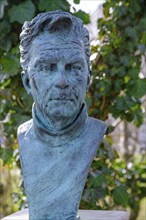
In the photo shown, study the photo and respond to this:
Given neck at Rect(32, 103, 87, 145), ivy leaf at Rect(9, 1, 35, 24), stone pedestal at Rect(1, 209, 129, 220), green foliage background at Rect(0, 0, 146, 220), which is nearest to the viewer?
neck at Rect(32, 103, 87, 145)

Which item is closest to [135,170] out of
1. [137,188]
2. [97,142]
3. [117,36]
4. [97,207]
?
[137,188]

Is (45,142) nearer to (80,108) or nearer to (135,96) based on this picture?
(80,108)

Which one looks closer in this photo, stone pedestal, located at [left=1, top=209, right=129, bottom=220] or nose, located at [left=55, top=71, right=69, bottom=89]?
nose, located at [left=55, top=71, right=69, bottom=89]

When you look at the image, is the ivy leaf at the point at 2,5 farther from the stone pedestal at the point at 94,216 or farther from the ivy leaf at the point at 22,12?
the stone pedestal at the point at 94,216

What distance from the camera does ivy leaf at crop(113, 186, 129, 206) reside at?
333 cm

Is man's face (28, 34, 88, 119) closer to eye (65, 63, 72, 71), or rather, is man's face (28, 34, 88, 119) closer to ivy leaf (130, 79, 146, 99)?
eye (65, 63, 72, 71)

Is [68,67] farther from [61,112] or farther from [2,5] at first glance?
[2,5]

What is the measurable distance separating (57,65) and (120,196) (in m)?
1.66

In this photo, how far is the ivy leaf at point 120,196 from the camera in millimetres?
3334

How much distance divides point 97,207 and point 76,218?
130 centimetres

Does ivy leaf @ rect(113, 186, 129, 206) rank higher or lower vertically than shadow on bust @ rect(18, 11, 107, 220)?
lower

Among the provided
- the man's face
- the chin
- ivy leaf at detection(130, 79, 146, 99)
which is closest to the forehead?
the man's face

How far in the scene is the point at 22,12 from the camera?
3.00 meters

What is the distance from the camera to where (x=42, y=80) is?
6.38ft
